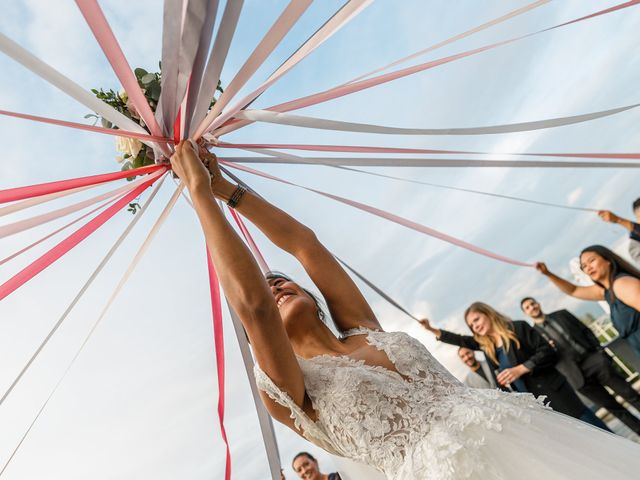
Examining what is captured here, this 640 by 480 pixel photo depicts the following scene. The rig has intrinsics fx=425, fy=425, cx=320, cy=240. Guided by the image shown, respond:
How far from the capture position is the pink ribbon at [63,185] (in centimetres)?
173

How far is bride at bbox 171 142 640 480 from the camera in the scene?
1.22 metres

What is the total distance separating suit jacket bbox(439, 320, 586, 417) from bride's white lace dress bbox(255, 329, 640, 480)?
307 cm

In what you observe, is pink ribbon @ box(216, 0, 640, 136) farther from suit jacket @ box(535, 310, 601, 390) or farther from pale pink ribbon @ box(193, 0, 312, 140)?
suit jacket @ box(535, 310, 601, 390)

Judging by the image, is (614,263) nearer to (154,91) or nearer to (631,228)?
(631,228)

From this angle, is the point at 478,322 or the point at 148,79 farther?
the point at 478,322

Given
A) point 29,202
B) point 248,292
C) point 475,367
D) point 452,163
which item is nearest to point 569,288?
point 475,367

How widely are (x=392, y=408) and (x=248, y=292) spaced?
0.61m

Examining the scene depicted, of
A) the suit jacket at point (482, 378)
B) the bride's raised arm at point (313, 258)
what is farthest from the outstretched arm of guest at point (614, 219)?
the bride's raised arm at point (313, 258)

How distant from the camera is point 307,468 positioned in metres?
4.40

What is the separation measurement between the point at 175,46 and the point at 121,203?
113 centimetres

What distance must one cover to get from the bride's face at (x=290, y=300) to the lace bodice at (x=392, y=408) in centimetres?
28

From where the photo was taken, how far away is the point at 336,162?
2379mm

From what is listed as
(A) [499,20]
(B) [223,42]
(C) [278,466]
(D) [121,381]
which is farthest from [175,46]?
(D) [121,381]

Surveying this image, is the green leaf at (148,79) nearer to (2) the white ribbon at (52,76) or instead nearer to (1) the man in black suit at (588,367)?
(2) the white ribbon at (52,76)
